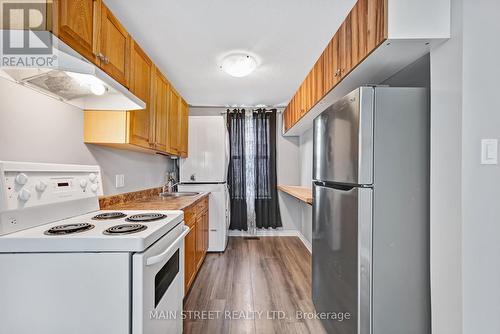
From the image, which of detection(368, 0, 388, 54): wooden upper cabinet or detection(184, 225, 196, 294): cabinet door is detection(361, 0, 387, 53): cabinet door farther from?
detection(184, 225, 196, 294): cabinet door

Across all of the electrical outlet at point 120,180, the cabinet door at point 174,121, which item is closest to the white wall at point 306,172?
the cabinet door at point 174,121

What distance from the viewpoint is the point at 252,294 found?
231 centimetres

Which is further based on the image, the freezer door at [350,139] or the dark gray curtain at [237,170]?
the dark gray curtain at [237,170]

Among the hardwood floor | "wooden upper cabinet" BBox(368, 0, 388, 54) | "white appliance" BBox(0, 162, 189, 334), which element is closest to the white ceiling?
"wooden upper cabinet" BBox(368, 0, 388, 54)

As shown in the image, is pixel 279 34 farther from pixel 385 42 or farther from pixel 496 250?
pixel 496 250

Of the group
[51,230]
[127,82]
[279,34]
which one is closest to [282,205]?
[279,34]

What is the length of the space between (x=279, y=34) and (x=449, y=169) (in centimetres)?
152

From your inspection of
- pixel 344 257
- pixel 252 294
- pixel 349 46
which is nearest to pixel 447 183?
pixel 344 257

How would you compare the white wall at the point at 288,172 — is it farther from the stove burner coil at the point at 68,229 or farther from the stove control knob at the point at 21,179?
the stove control knob at the point at 21,179

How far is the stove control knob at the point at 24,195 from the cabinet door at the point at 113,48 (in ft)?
2.57

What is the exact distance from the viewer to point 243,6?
1627 millimetres

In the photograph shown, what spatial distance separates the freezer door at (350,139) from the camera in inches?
51.7

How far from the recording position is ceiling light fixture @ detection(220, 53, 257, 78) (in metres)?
2.33

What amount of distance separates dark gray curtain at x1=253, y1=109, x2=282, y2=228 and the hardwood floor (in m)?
0.78
